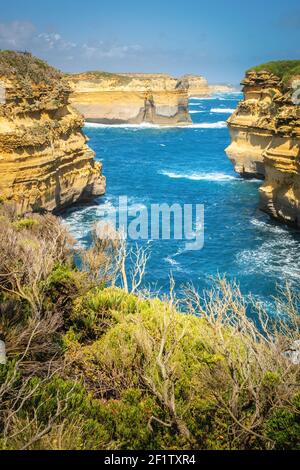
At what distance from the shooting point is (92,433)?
1096 centimetres

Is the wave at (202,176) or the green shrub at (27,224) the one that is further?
the wave at (202,176)

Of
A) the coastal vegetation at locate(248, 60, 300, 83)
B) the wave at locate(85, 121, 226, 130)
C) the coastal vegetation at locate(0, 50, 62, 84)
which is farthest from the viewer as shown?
the wave at locate(85, 121, 226, 130)

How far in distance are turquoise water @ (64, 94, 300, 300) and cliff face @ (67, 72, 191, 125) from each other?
36345 millimetres

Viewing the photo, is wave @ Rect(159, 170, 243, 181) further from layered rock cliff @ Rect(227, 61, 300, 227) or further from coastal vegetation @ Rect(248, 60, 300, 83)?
coastal vegetation @ Rect(248, 60, 300, 83)

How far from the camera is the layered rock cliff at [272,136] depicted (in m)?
35.3

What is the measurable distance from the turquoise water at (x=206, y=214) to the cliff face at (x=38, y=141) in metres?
3.56

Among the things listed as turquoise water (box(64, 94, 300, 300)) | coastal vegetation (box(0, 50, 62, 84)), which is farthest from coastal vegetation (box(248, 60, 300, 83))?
coastal vegetation (box(0, 50, 62, 84))

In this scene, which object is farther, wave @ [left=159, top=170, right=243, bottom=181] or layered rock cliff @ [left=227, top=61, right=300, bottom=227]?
wave @ [left=159, top=170, right=243, bottom=181]

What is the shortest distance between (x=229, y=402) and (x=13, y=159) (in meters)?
25.2

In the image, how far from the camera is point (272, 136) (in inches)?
1582

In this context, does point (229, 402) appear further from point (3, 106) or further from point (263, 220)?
point (263, 220)

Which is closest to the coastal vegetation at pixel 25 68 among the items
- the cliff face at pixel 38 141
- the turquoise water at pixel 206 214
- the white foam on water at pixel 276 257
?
the cliff face at pixel 38 141

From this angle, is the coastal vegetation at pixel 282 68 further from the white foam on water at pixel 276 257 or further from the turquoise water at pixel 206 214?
the white foam on water at pixel 276 257

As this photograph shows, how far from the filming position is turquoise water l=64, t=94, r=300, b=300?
30.1 meters
